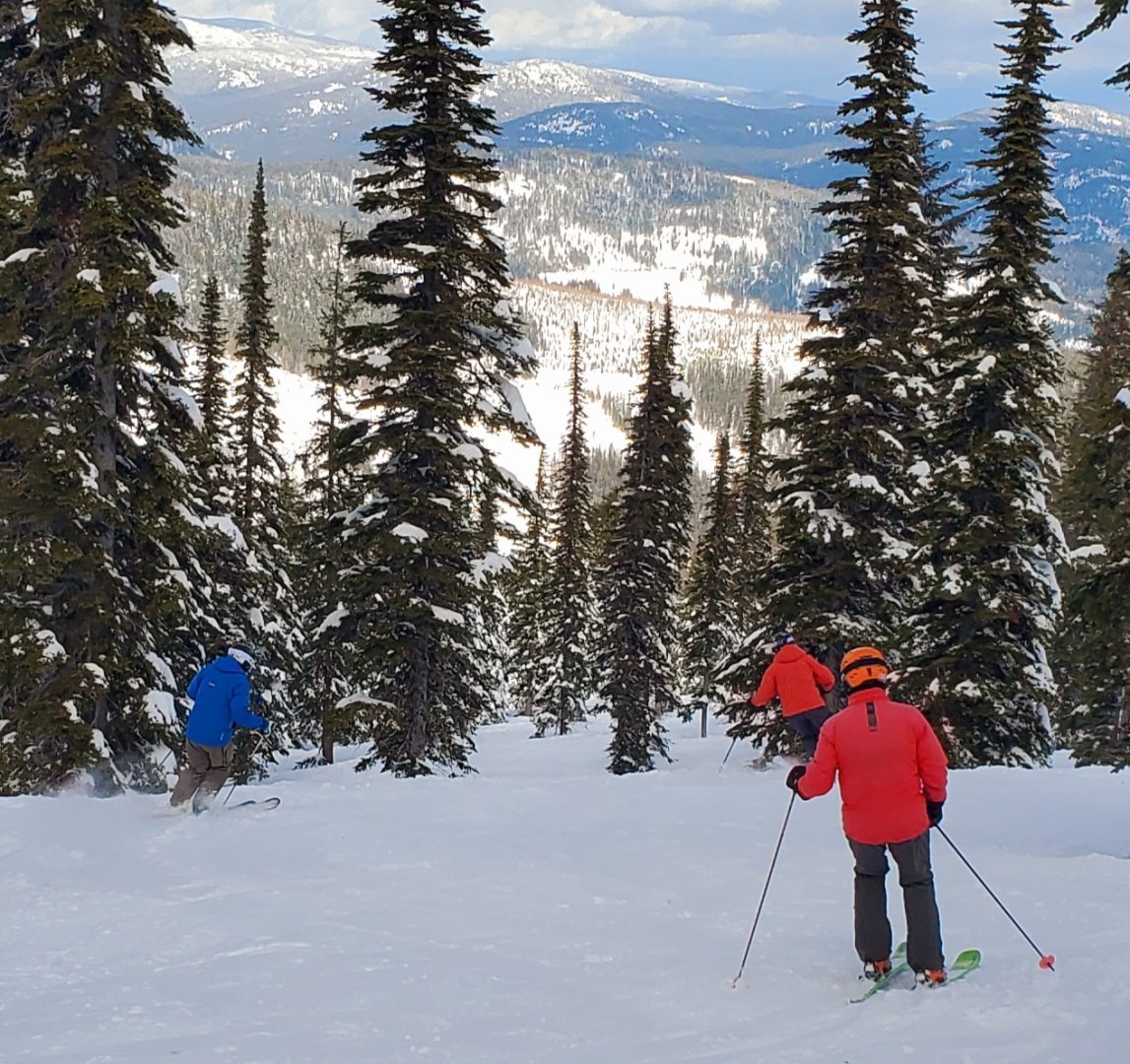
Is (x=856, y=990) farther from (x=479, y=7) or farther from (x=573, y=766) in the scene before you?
(x=573, y=766)

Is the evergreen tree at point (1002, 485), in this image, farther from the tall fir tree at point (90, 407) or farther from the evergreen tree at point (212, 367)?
the evergreen tree at point (212, 367)

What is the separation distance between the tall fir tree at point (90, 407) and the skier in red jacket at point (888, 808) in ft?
34.0

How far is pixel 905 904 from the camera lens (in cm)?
629

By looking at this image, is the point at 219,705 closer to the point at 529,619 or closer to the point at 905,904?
the point at 905,904

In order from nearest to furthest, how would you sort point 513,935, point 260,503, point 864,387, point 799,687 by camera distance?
point 513,935 < point 799,687 < point 864,387 < point 260,503

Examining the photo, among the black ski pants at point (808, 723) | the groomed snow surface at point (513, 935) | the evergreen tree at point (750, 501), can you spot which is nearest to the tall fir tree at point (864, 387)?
the black ski pants at point (808, 723)

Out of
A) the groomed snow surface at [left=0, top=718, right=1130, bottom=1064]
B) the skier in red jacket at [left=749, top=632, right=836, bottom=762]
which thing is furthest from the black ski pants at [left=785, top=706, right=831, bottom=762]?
the groomed snow surface at [left=0, top=718, right=1130, bottom=1064]

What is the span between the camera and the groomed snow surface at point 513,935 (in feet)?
17.6

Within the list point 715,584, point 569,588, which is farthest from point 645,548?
point 715,584

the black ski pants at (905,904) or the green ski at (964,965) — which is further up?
the black ski pants at (905,904)

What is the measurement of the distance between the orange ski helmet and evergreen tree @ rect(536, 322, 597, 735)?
31.8m

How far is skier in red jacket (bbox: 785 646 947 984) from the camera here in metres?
6.21

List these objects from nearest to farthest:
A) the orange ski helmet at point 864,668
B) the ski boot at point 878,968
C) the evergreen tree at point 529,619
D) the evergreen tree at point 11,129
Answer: the ski boot at point 878,968 → the orange ski helmet at point 864,668 → the evergreen tree at point 11,129 → the evergreen tree at point 529,619

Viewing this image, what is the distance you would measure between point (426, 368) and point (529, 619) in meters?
33.4
